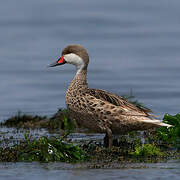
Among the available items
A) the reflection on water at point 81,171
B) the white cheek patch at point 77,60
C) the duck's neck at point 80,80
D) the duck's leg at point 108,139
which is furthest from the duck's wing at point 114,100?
the reflection on water at point 81,171

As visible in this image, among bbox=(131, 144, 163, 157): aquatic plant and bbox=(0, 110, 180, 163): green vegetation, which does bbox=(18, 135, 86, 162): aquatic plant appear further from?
bbox=(131, 144, 163, 157): aquatic plant

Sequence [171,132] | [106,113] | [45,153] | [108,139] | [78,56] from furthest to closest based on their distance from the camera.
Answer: [78,56]
[171,132]
[108,139]
[106,113]
[45,153]

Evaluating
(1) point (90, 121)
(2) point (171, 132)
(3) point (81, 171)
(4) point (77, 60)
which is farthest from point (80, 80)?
(3) point (81, 171)

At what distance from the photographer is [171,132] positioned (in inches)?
505

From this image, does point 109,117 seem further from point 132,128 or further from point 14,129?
point 14,129

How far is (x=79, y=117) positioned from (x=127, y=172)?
283cm

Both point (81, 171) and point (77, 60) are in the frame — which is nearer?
point (81, 171)

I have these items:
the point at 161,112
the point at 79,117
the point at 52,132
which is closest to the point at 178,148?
the point at 79,117

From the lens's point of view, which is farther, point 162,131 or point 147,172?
point 162,131

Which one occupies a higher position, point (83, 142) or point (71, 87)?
point (71, 87)

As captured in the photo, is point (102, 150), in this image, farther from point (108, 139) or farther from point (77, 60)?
point (77, 60)

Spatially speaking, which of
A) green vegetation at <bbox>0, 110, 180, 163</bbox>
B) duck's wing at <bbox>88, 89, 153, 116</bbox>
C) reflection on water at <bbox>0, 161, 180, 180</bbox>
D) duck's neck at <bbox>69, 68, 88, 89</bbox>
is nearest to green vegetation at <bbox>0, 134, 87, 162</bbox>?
green vegetation at <bbox>0, 110, 180, 163</bbox>

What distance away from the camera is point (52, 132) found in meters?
15.1

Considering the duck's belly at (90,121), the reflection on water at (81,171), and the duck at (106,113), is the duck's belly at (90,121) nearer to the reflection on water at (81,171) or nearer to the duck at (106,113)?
the duck at (106,113)
